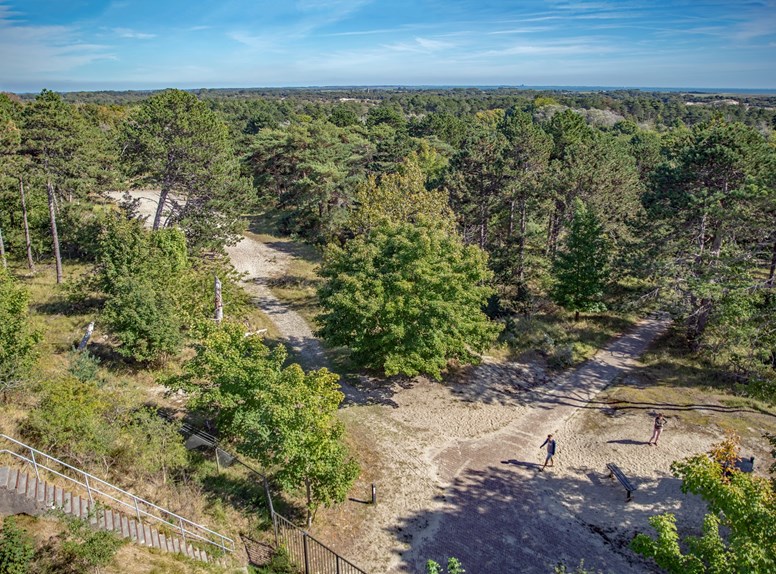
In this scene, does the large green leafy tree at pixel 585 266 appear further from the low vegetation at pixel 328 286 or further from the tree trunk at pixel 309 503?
the tree trunk at pixel 309 503

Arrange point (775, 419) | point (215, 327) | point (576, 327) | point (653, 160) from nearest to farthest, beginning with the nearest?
point (215, 327)
point (775, 419)
point (576, 327)
point (653, 160)

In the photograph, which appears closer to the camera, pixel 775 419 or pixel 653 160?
pixel 775 419

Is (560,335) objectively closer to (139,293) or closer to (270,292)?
(270,292)

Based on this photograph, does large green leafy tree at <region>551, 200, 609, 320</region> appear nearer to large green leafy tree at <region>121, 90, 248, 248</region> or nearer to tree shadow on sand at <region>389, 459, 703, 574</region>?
tree shadow on sand at <region>389, 459, 703, 574</region>

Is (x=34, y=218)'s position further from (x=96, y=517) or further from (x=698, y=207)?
(x=698, y=207)

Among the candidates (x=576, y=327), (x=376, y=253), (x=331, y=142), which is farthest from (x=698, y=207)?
(x=331, y=142)

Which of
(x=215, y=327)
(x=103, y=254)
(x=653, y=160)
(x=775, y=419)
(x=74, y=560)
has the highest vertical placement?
(x=653, y=160)

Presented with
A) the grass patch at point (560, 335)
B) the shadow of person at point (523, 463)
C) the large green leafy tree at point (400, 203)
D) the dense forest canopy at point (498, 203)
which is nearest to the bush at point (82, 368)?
the dense forest canopy at point (498, 203)

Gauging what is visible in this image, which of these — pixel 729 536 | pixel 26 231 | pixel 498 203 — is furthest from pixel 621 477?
pixel 26 231
